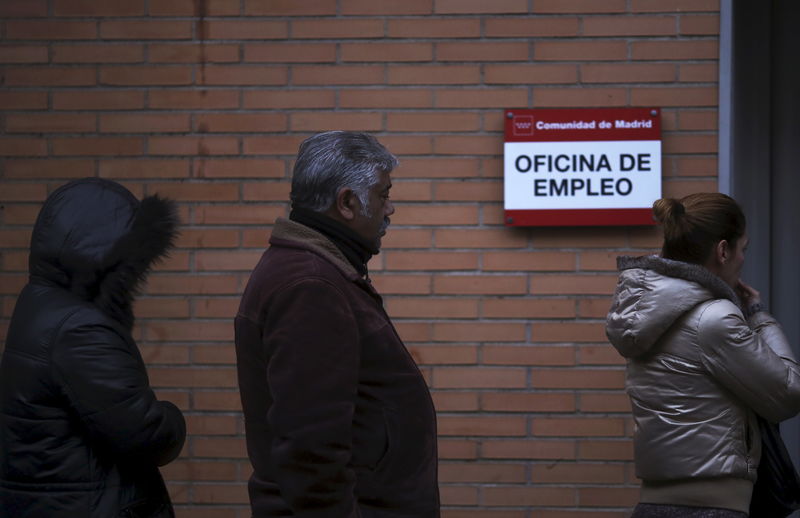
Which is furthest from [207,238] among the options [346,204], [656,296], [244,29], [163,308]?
[656,296]

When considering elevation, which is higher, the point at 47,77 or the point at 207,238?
the point at 47,77

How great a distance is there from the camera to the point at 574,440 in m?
3.79

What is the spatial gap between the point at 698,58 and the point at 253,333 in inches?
96.8

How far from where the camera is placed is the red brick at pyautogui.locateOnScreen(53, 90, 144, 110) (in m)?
3.88

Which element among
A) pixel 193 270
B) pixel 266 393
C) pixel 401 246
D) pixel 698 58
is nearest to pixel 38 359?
pixel 266 393

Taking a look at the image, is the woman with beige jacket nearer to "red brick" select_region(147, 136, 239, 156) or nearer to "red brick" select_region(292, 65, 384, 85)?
"red brick" select_region(292, 65, 384, 85)

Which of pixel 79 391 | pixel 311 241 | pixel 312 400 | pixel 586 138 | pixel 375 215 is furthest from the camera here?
pixel 586 138

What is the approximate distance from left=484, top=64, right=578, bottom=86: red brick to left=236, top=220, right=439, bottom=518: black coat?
185 cm

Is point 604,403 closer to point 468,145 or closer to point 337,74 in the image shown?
point 468,145

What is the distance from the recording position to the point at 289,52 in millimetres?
3836

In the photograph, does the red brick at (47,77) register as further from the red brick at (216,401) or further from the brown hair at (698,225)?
the brown hair at (698,225)

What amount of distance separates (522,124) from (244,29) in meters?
1.21

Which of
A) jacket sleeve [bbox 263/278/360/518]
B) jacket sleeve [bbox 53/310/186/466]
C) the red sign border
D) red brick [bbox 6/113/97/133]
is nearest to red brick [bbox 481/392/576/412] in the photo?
the red sign border

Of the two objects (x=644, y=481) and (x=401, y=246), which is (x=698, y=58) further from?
(x=644, y=481)
